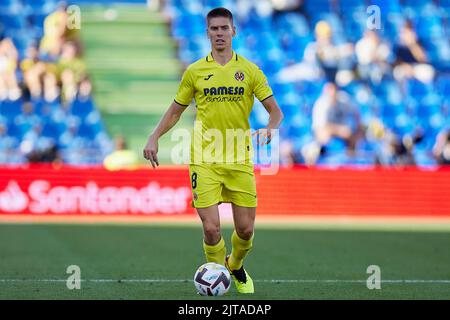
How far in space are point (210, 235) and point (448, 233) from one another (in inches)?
375

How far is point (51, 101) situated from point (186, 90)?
1619cm

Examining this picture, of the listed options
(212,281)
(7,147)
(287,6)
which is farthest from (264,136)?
(287,6)

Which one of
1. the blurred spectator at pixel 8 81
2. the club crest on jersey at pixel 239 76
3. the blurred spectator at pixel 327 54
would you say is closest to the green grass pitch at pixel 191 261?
the club crest on jersey at pixel 239 76

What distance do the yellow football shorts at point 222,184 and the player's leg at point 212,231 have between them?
0.06 m

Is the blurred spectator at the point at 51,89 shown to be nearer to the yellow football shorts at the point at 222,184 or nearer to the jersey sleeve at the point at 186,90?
the jersey sleeve at the point at 186,90

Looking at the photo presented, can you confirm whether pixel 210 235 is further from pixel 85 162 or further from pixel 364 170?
pixel 85 162

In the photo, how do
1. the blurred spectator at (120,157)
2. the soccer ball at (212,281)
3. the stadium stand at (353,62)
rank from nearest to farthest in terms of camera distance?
the soccer ball at (212,281) < the blurred spectator at (120,157) < the stadium stand at (353,62)

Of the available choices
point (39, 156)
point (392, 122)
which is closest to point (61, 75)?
point (39, 156)

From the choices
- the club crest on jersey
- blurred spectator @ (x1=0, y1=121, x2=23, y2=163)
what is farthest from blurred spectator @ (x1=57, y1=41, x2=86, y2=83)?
the club crest on jersey

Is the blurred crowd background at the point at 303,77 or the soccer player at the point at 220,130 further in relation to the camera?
the blurred crowd background at the point at 303,77

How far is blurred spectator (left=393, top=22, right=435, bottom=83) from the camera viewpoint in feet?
86.4

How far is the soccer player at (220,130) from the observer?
29.6 ft

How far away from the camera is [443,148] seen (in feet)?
79.3

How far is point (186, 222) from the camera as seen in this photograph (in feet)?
65.9
